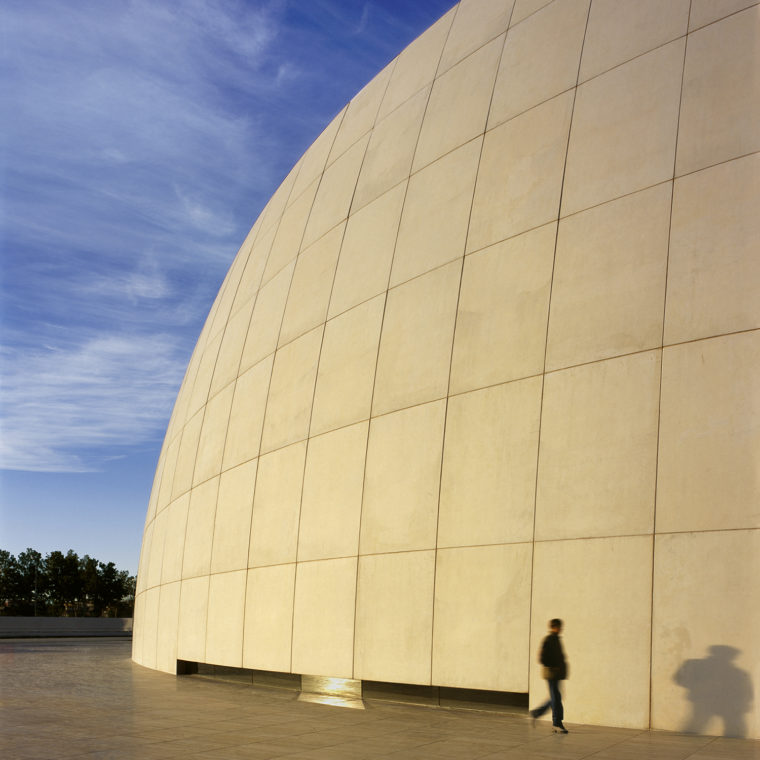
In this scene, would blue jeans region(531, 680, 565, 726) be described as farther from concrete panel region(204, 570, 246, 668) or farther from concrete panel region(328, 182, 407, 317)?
concrete panel region(204, 570, 246, 668)

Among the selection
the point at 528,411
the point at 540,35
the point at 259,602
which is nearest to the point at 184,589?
the point at 259,602

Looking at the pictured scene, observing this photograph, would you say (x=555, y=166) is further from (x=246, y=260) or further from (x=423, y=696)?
(x=246, y=260)

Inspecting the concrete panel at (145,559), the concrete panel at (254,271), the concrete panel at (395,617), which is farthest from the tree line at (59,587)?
the concrete panel at (395,617)

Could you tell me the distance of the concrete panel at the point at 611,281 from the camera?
1494cm

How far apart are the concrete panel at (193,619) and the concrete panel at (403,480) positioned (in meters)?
9.34

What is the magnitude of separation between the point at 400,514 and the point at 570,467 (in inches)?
179

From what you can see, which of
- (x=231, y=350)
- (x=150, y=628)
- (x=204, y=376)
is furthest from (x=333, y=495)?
(x=150, y=628)

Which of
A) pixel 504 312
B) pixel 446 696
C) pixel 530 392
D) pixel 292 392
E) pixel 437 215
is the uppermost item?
pixel 437 215

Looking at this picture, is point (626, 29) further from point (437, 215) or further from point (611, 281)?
point (611, 281)

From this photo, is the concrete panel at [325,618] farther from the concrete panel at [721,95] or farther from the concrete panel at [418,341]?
the concrete panel at [721,95]

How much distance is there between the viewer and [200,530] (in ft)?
89.1

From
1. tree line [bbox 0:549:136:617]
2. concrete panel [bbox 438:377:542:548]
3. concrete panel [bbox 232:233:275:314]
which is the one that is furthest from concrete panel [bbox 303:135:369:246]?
tree line [bbox 0:549:136:617]

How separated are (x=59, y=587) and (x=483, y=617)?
455 feet

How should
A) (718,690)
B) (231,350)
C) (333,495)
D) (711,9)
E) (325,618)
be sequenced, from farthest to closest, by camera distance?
(231,350) → (333,495) → (325,618) → (711,9) → (718,690)
